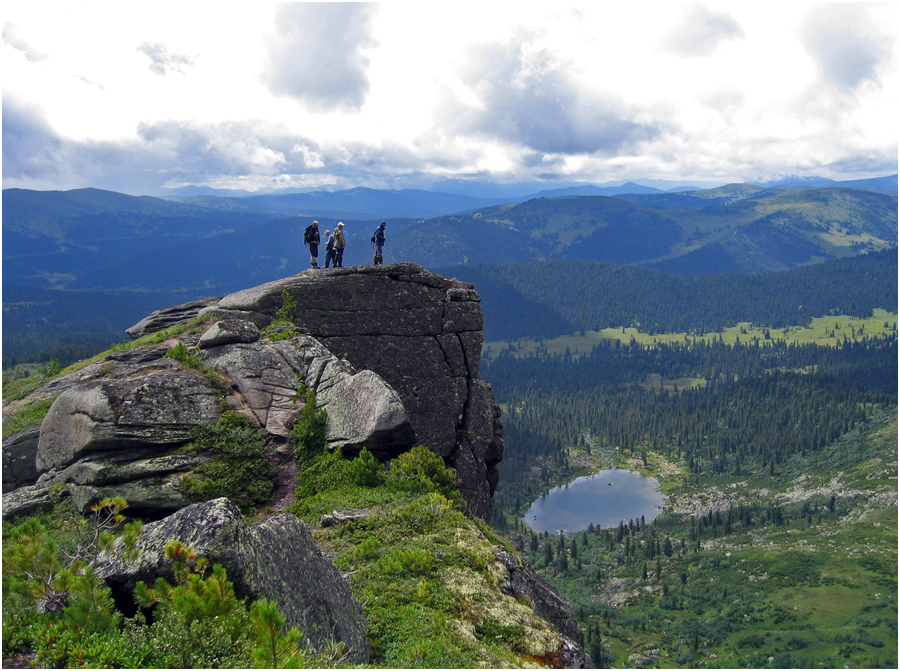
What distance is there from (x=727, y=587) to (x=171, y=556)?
184398 millimetres

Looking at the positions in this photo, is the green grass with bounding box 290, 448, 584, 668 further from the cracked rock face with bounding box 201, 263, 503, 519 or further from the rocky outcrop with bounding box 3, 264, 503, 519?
the cracked rock face with bounding box 201, 263, 503, 519

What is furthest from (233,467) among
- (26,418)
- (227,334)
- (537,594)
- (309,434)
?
(537,594)

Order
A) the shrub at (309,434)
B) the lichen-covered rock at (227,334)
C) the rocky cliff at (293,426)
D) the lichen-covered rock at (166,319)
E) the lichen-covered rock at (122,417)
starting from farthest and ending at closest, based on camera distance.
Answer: the lichen-covered rock at (166,319)
the lichen-covered rock at (227,334)
the shrub at (309,434)
the lichen-covered rock at (122,417)
the rocky cliff at (293,426)

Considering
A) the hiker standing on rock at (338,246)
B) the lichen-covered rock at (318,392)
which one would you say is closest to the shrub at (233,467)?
the lichen-covered rock at (318,392)

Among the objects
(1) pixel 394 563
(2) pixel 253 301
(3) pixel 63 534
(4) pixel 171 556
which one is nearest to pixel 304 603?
(4) pixel 171 556

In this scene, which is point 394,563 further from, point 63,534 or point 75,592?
point 63,534

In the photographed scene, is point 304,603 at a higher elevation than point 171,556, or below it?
below

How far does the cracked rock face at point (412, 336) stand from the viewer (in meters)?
41.8

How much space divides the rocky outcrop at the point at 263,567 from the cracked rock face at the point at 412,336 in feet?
82.6

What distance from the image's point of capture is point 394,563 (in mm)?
18297

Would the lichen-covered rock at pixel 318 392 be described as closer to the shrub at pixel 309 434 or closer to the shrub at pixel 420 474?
the shrub at pixel 309 434

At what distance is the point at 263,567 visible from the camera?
13477mm

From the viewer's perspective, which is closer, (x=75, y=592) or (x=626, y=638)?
(x=75, y=592)

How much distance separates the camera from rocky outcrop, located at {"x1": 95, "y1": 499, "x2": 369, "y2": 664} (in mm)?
12578
